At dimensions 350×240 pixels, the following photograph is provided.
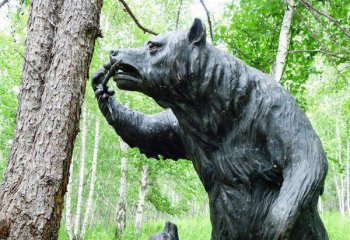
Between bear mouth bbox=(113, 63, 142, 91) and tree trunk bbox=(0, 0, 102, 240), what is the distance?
3.48 ft

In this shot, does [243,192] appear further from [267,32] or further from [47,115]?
[267,32]

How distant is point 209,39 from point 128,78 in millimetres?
8096

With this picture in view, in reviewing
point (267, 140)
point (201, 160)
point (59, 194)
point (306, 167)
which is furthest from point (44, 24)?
point (306, 167)

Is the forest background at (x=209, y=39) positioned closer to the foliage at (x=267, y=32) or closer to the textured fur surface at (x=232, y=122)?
the foliage at (x=267, y=32)

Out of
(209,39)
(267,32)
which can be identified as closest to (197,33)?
(267,32)

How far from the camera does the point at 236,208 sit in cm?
167

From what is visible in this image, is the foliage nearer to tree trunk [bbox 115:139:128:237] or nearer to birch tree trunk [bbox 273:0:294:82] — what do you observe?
birch tree trunk [bbox 273:0:294:82]

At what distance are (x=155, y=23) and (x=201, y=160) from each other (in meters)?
13.7

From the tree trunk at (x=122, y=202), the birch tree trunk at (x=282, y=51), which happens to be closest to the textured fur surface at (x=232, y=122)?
the birch tree trunk at (x=282, y=51)

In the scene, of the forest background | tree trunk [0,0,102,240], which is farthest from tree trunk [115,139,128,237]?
tree trunk [0,0,102,240]

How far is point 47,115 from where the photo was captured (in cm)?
268

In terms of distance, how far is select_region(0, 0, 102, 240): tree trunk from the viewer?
2506mm

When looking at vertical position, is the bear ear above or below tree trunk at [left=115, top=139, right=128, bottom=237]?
above

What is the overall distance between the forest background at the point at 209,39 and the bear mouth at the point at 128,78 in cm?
119
